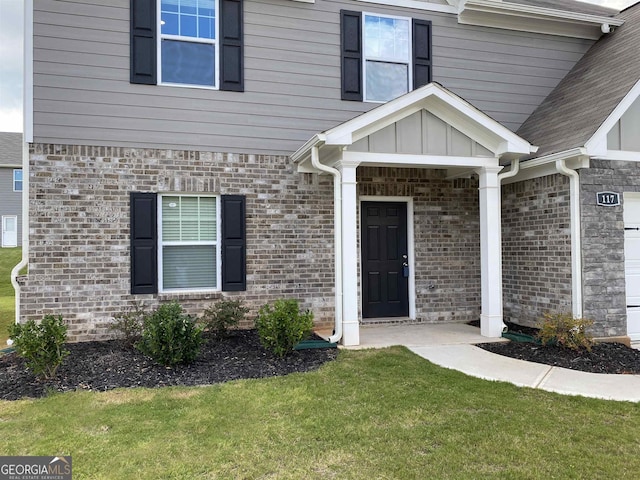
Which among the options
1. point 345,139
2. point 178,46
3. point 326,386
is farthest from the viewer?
point 178,46

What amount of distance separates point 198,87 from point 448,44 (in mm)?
4383

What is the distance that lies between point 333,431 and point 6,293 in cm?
1406

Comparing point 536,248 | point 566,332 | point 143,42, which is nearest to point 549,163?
point 536,248

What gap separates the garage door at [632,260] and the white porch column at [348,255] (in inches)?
160

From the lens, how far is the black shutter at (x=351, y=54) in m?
7.83

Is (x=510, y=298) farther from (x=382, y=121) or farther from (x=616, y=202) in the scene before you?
(x=382, y=121)

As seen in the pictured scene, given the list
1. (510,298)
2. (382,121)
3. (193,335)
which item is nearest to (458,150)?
(382,121)

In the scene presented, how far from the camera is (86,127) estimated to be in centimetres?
679

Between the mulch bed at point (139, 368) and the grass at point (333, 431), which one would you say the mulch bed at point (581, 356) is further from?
the mulch bed at point (139, 368)

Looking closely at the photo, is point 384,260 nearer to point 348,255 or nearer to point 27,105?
point 348,255

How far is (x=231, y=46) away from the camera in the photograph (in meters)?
7.30

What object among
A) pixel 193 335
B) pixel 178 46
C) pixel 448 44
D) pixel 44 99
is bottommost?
pixel 193 335

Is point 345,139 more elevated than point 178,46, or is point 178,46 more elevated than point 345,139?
point 178,46

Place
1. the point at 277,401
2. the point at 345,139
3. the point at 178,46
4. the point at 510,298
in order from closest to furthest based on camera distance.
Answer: the point at 277,401 → the point at 345,139 → the point at 178,46 → the point at 510,298
